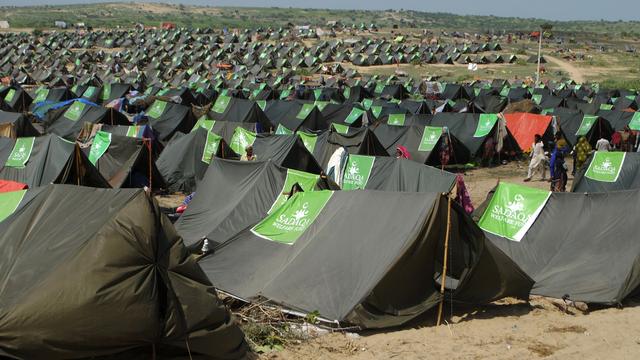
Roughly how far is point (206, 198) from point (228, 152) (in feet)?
14.1

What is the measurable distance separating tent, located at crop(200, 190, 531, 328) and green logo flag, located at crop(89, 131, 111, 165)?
8.58 meters

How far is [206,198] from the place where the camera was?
13.8m

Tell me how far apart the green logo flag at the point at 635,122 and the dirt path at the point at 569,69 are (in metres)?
33.5

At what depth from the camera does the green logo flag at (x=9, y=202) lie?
8113mm

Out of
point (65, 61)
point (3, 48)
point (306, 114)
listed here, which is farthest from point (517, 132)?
point (3, 48)

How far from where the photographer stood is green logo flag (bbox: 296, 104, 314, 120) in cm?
2781

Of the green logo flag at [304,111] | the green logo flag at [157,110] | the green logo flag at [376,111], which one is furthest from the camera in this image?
the green logo flag at [376,111]

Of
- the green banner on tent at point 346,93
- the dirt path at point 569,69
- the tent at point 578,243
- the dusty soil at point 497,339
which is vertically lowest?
the dirt path at point 569,69

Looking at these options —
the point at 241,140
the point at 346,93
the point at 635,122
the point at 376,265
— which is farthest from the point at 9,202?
the point at 346,93

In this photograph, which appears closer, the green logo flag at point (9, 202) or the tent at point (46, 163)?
the green logo flag at point (9, 202)

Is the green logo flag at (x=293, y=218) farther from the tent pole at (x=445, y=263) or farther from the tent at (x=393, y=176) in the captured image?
the tent at (x=393, y=176)

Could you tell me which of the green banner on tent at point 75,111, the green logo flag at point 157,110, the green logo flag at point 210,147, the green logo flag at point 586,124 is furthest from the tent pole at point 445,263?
the green banner on tent at point 75,111

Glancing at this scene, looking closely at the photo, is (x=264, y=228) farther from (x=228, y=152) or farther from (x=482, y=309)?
(x=228, y=152)

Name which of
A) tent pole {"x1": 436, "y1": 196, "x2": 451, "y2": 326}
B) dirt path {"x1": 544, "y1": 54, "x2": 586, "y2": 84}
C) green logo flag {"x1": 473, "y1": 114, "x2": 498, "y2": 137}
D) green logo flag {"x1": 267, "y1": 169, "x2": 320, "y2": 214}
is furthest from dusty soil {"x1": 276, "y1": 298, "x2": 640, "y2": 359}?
dirt path {"x1": 544, "y1": 54, "x2": 586, "y2": 84}
